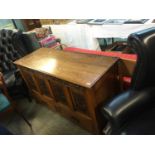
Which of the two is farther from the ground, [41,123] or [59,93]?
[59,93]

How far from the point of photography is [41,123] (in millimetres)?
1913

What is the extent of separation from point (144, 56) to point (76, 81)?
506 millimetres

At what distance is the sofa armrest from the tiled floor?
0.60m

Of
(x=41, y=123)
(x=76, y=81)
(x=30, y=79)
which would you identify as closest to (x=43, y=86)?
(x=30, y=79)

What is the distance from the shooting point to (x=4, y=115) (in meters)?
2.07

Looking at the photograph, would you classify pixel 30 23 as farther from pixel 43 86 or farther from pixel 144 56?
pixel 144 56

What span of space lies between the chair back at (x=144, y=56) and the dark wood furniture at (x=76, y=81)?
26 centimetres

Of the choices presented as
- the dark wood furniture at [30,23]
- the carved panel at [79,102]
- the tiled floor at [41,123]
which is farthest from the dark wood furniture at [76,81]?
the dark wood furniture at [30,23]

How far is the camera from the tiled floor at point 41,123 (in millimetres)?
1753

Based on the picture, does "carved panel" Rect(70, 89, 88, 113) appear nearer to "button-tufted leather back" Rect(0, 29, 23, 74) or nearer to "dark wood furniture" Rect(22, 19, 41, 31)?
"button-tufted leather back" Rect(0, 29, 23, 74)

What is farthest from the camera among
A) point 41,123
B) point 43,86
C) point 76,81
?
point 41,123

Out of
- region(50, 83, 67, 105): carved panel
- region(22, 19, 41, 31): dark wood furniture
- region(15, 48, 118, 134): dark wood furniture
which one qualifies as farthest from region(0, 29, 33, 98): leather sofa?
region(22, 19, 41, 31): dark wood furniture
